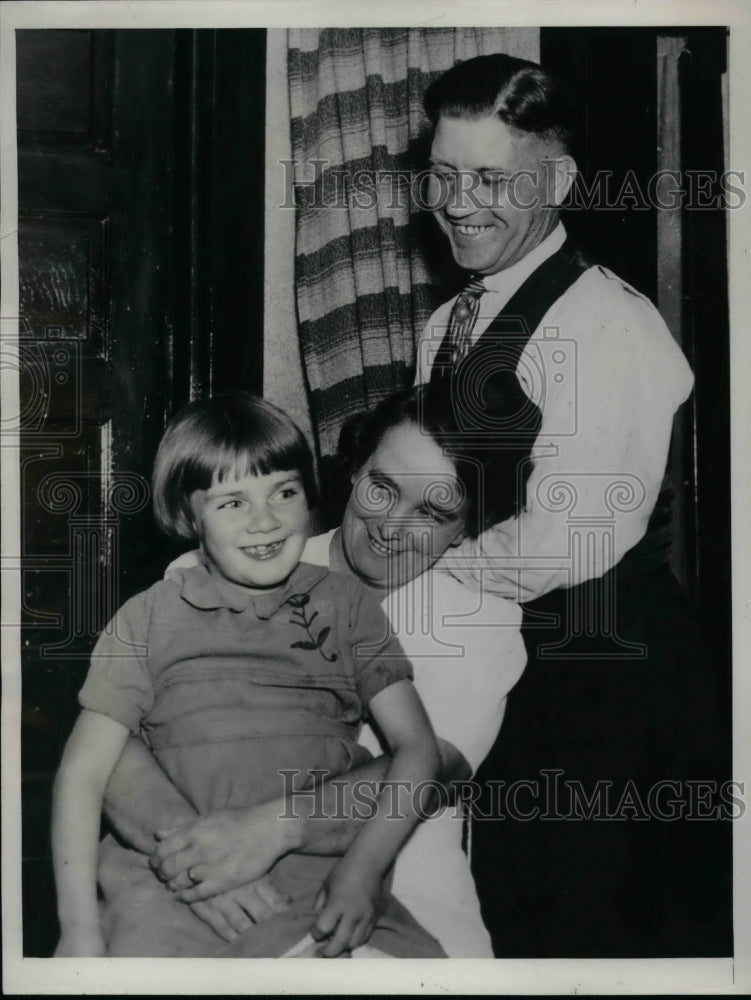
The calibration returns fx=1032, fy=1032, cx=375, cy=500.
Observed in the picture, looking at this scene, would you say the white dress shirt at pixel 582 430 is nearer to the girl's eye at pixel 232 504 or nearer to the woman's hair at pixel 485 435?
the woman's hair at pixel 485 435

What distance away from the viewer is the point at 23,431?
4.71ft

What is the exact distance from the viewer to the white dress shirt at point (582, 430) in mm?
1397

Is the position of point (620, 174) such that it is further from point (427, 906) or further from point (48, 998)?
point (48, 998)

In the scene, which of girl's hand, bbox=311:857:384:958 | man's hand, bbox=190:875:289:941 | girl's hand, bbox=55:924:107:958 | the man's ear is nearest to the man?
the man's ear

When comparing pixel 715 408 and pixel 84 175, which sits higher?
pixel 84 175

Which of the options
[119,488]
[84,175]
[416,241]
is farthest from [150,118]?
[119,488]

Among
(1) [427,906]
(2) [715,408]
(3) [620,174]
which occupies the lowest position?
(1) [427,906]

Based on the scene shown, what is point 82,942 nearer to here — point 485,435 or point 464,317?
point 485,435

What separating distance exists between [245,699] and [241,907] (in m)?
0.26

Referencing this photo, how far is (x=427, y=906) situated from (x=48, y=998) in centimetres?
54

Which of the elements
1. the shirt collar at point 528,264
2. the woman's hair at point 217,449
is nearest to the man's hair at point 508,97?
the shirt collar at point 528,264

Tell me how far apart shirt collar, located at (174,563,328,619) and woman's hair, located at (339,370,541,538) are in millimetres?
230

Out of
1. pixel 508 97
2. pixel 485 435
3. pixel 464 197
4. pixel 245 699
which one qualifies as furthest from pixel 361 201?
pixel 245 699

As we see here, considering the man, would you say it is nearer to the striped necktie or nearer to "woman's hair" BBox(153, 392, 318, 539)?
the striped necktie
